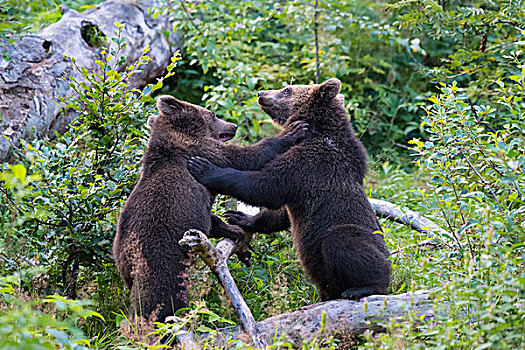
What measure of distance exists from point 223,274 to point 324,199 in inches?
50.0

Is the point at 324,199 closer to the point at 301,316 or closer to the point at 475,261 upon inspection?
the point at 301,316

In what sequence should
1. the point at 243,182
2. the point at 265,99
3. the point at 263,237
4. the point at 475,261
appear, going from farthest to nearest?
1. the point at 263,237
2. the point at 265,99
3. the point at 243,182
4. the point at 475,261

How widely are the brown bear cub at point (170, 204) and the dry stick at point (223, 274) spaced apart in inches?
9.3

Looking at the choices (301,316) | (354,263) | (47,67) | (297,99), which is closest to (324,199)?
(354,263)

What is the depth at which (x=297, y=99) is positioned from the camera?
6.13m

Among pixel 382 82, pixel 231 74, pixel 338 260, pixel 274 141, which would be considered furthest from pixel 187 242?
pixel 382 82

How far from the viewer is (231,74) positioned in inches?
344

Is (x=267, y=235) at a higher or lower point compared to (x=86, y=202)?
lower

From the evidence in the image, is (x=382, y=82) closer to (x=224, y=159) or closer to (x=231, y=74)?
(x=231, y=74)

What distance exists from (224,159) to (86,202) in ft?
4.44

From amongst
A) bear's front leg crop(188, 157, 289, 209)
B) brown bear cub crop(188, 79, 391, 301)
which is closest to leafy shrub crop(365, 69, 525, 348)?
brown bear cub crop(188, 79, 391, 301)

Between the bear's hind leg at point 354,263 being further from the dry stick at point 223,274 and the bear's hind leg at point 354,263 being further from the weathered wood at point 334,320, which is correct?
the dry stick at point 223,274

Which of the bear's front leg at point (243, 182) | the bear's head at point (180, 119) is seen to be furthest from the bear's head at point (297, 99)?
the bear's front leg at point (243, 182)

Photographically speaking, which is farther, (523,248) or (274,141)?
(274,141)
